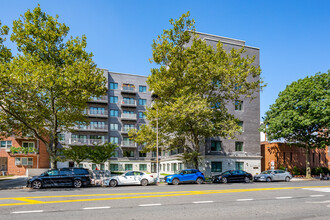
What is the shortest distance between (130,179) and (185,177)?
5394mm

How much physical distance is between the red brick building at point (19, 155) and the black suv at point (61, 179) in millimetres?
27491

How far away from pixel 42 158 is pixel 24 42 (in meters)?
31.9

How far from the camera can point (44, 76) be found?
22203 mm

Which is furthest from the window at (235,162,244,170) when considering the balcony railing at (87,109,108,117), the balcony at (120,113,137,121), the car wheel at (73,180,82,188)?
the balcony railing at (87,109,108,117)

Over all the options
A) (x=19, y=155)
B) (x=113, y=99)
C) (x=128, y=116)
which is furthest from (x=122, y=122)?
(x=19, y=155)

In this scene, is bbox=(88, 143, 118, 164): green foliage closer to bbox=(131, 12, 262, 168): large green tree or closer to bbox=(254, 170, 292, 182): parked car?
bbox=(131, 12, 262, 168): large green tree

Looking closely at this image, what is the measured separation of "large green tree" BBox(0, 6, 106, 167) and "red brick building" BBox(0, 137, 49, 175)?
2265 cm

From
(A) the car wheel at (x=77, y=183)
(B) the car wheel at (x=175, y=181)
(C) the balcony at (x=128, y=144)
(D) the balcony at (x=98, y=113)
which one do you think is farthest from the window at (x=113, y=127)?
(A) the car wheel at (x=77, y=183)

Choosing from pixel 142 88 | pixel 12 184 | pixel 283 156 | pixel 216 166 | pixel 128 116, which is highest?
pixel 142 88

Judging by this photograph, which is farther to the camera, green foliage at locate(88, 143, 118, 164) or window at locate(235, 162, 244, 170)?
window at locate(235, 162, 244, 170)

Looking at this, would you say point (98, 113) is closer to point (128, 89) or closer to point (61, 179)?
point (128, 89)

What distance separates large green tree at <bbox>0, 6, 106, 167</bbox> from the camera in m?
22.7

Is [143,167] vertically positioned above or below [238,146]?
below

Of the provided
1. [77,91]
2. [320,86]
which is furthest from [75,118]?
[320,86]
